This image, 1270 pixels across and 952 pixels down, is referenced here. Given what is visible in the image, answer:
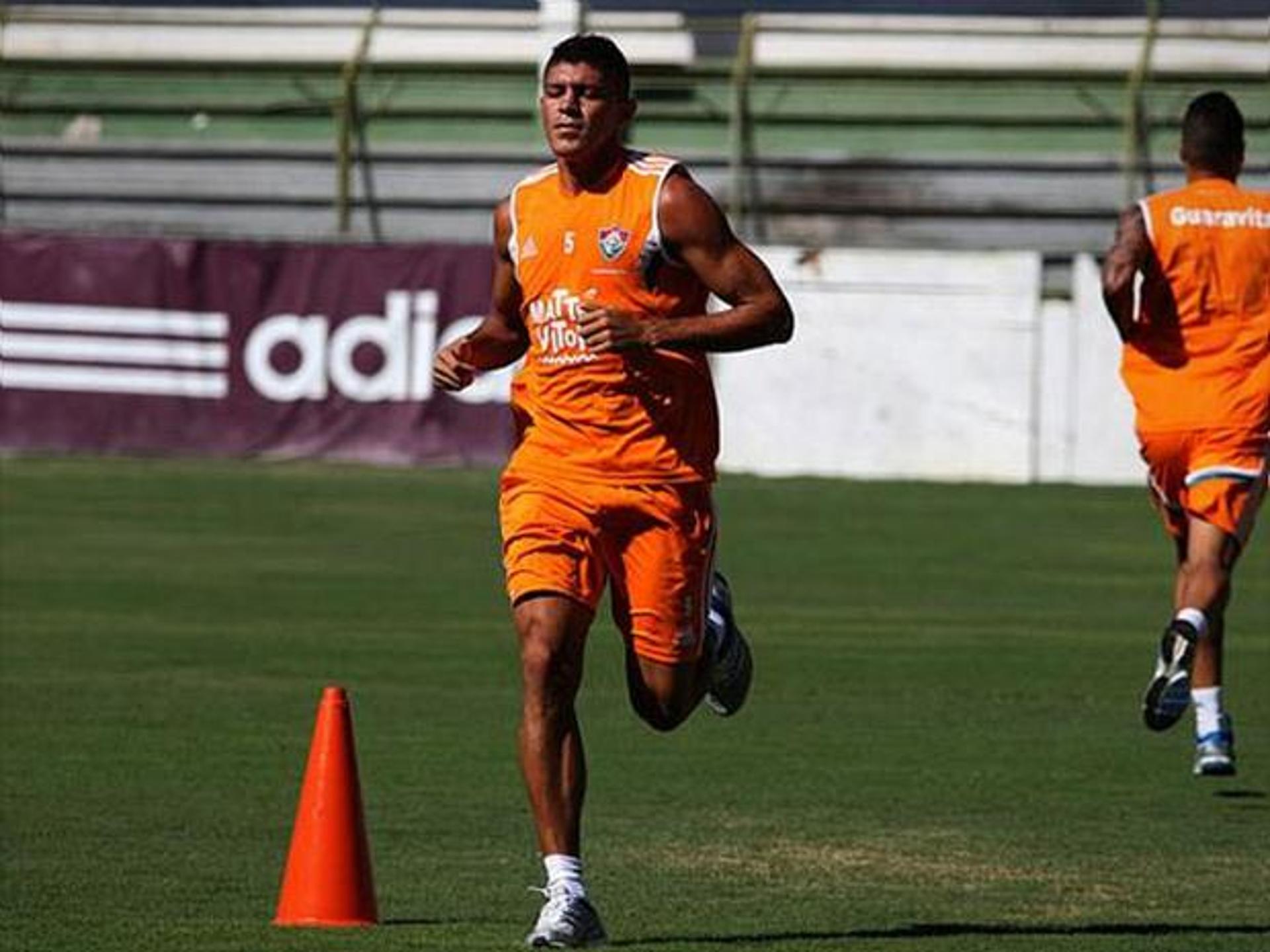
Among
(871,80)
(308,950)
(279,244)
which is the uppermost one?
(871,80)

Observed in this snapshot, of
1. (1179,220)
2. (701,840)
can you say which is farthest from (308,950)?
(1179,220)

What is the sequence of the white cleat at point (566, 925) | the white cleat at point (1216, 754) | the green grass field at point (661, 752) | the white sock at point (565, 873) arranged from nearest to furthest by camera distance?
1. the white cleat at point (566, 925)
2. the white sock at point (565, 873)
3. the green grass field at point (661, 752)
4. the white cleat at point (1216, 754)

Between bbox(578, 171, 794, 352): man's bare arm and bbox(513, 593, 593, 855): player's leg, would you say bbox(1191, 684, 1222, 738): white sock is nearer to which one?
bbox(578, 171, 794, 352): man's bare arm

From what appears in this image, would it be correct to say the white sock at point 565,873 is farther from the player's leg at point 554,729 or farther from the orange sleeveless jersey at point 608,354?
the orange sleeveless jersey at point 608,354

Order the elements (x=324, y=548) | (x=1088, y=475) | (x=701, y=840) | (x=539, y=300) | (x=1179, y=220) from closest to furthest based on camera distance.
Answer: (x=539, y=300) < (x=701, y=840) < (x=1179, y=220) < (x=324, y=548) < (x=1088, y=475)

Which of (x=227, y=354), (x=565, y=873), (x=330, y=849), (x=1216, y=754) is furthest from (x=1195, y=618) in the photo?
(x=227, y=354)

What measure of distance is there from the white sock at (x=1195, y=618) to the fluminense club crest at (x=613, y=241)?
13.3 ft

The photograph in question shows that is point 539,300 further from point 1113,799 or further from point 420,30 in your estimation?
point 420,30

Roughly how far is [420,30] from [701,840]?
26.2m

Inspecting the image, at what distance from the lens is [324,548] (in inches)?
866

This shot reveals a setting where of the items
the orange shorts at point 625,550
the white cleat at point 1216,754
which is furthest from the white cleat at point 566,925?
the white cleat at point 1216,754

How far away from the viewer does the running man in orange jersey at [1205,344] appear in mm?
12570

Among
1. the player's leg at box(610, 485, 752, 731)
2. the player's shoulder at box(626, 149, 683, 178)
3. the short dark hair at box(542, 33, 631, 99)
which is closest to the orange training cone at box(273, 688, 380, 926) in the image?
the player's leg at box(610, 485, 752, 731)

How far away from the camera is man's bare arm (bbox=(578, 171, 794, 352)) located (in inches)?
344
